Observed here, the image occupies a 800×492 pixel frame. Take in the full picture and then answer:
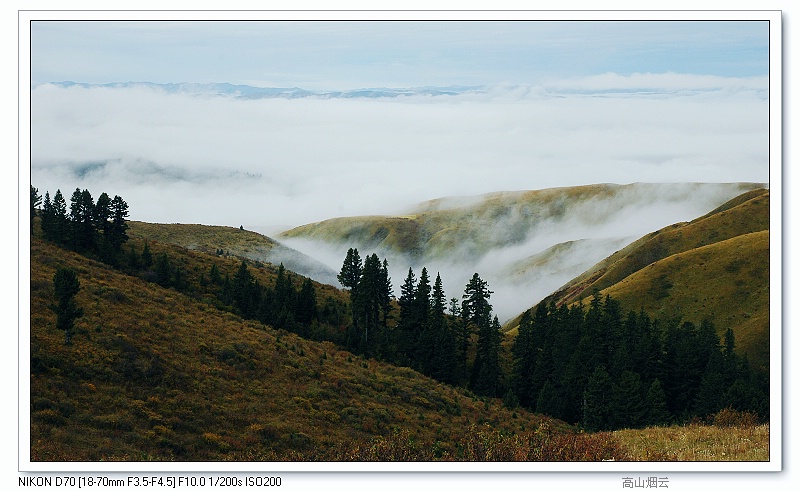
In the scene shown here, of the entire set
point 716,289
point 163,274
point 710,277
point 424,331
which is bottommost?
point 424,331

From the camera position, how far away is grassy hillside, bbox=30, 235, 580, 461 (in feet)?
80.6

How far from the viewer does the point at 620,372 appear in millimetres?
50750

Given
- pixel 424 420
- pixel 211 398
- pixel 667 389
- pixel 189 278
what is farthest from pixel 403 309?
pixel 211 398

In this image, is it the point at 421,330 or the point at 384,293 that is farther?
the point at 384,293

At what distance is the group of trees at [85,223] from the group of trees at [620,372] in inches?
1575

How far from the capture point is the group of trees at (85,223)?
176ft

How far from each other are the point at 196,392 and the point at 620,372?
34.7m

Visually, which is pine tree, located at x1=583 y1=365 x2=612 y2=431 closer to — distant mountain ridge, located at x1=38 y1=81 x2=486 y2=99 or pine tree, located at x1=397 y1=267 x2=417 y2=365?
pine tree, located at x1=397 y1=267 x2=417 y2=365

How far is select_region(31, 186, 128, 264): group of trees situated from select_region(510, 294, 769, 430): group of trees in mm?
40004

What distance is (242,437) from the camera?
26.6m

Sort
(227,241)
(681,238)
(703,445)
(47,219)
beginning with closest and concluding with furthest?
(703,445) < (47,219) < (227,241) < (681,238)

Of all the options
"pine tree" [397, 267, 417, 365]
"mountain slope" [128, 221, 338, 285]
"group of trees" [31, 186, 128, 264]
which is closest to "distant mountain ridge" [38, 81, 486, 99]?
"group of trees" [31, 186, 128, 264]

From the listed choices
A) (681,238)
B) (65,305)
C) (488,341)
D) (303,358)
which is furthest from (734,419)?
(681,238)
